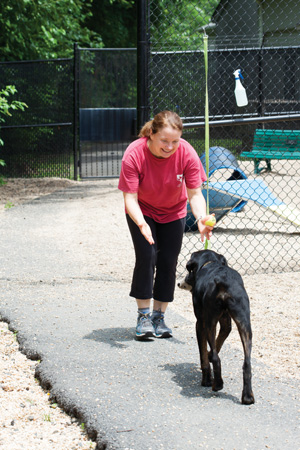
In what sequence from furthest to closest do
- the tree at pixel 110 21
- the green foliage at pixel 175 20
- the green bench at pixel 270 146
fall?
1. the tree at pixel 110 21
2. the green bench at pixel 270 146
3. the green foliage at pixel 175 20

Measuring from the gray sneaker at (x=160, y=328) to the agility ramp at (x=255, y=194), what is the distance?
3.62 m

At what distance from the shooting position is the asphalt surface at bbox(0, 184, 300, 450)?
2900 millimetres

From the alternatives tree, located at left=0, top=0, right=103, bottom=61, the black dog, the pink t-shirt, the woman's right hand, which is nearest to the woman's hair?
the pink t-shirt

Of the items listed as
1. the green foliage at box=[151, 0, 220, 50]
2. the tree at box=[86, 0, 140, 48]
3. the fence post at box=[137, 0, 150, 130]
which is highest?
the tree at box=[86, 0, 140, 48]

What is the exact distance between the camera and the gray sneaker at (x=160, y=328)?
4.21 meters

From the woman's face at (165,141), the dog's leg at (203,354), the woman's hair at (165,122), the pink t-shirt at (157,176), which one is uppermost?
the woman's hair at (165,122)

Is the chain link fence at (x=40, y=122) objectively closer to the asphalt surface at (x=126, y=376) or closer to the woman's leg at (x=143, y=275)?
the asphalt surface at (x=126, y=376)

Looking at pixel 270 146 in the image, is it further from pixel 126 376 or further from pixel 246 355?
pixel 246 355

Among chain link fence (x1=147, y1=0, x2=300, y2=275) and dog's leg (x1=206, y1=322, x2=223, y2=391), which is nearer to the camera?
dog's leg (x1=206, y1=322, x2=223, y2=391)

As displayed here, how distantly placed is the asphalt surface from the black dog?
143 mm

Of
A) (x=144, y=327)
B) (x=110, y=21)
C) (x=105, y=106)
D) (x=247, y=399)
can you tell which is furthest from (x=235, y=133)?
(x=110, y=21)

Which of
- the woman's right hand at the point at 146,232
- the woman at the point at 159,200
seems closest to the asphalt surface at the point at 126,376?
the woman at the point at 159,200

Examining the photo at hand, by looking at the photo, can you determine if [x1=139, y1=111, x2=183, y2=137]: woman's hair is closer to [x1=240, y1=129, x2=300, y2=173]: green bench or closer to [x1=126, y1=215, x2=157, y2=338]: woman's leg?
[x1=126, y1=215, x2=157, y2=338]: woman's leg

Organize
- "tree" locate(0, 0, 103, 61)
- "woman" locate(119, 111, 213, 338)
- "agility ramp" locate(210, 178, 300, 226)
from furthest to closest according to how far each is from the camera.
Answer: "tree" locate(0, 0, 103, 61), "agility ramp" locate(210, 178, 300, 226), "woman" locate(119, 111, 213, 338)
